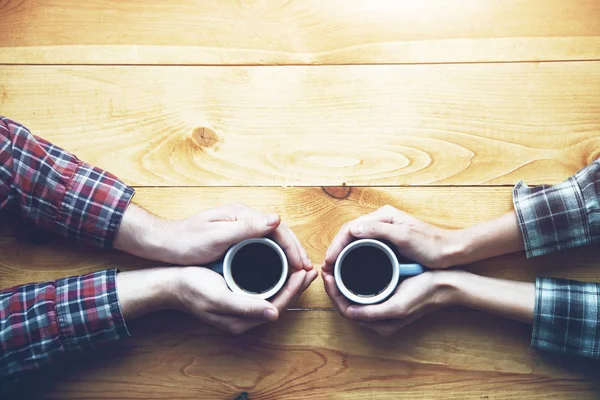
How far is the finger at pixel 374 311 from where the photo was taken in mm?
966

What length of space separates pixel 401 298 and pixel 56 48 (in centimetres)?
89

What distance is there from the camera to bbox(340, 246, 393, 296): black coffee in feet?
3.23

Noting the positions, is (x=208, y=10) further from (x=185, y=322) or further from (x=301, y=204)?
(x=185, y=322)

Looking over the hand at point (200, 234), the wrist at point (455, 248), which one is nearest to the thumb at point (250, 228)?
the hand at point (200, 234)

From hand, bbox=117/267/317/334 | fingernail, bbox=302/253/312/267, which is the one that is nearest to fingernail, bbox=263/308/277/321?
hand, bbox=117/267/317/334

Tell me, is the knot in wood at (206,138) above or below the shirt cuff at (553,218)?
above

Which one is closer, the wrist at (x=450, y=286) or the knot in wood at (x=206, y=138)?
the wrist at (x=450, y=286)

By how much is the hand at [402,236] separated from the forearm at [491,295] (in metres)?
0.04

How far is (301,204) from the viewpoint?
1.11 m

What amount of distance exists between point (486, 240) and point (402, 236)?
7.4 inches

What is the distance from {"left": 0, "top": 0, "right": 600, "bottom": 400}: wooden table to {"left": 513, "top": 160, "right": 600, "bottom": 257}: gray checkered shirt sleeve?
0.06 m

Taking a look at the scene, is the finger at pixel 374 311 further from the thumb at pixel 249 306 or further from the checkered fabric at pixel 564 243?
the checkered fabric at pixel 564 243

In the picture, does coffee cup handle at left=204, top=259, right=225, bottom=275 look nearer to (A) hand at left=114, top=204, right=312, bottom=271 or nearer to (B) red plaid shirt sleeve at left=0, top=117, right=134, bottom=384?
(A) hand at left=114, top=204, right=312, bottom=271

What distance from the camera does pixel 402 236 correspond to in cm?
99
